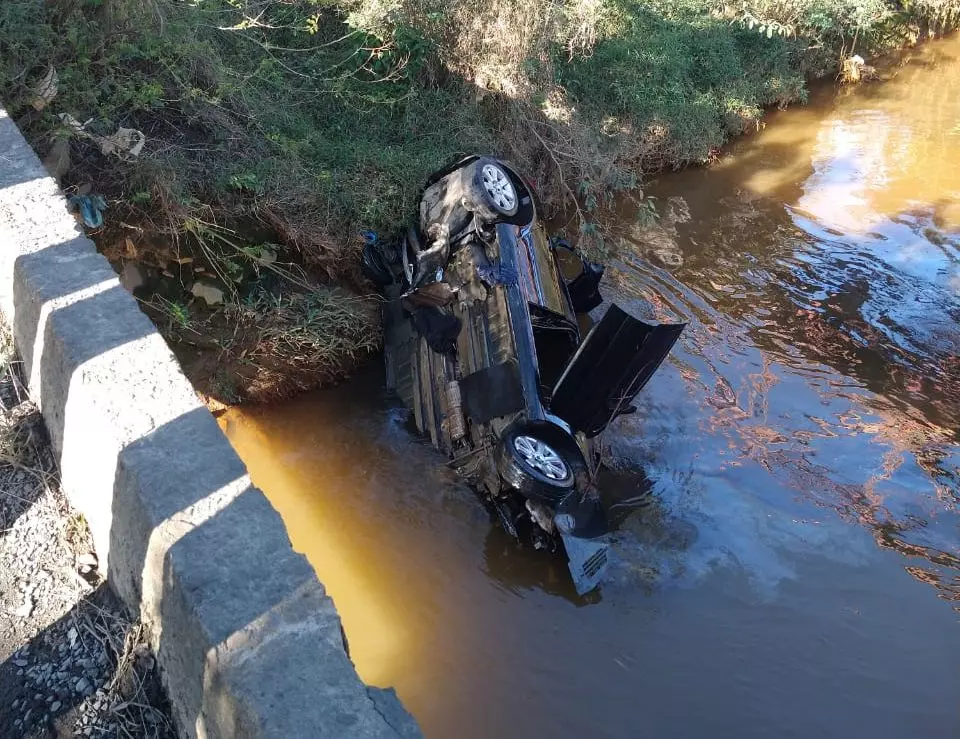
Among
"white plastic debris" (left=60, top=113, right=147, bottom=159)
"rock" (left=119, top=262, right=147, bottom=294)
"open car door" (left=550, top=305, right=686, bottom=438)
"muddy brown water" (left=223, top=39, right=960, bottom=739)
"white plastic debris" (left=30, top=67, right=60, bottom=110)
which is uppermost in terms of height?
"white plastic debris" (left=30, top=67, right=60, bottom=110)

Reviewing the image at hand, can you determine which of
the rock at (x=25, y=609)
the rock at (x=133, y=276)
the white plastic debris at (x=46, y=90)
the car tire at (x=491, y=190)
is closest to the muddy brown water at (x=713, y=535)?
the rock at (x=133, y=276)

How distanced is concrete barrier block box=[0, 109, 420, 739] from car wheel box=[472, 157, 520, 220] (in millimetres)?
3157

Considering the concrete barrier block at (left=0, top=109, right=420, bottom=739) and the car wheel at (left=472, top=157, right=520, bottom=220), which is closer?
the concrete barrier block at (left=0, top=109, right=420, bottom=739)

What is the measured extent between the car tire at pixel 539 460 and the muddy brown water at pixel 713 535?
3.50ft

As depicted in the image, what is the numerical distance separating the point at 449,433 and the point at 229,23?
576cm

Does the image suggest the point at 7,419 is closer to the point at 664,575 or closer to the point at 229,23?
the point at 664,575

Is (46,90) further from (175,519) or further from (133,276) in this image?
(175,519)

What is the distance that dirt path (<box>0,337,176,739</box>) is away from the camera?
126 inches

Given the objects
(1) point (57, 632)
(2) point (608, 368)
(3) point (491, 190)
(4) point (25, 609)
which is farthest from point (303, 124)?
(1) point (57, 632)

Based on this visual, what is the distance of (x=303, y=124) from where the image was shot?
28.3 ft

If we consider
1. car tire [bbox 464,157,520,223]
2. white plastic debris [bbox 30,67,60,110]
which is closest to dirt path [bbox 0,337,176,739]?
white plastic debris [bbox 30,67,60,110]

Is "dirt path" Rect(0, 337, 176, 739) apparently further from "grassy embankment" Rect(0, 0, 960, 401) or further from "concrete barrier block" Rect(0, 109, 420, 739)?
"grassy embankment" Rect(0, 0, 960, 401)

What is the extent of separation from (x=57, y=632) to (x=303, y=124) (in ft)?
21.1

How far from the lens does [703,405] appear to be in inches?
302
